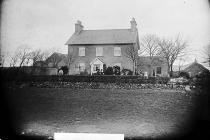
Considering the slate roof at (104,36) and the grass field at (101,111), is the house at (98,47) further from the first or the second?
the grass field at (101,111)

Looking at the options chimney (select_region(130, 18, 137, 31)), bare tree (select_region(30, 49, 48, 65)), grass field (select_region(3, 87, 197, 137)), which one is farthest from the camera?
bare tree (select_region(30, 49, 48, 65))

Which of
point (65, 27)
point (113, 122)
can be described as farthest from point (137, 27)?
point (113, 122)

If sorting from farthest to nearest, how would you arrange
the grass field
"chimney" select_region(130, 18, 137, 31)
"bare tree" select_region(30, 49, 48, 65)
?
"bare tree" select_region(30, 49, 48, 65)
"chimney" select_region(130, 18, 137, 31)
the grass field

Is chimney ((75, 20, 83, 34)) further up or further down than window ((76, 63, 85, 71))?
further up

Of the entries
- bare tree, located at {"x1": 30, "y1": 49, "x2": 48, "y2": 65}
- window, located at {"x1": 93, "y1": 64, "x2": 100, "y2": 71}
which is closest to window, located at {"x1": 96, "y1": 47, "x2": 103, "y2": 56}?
window, located at {"x1": 93, "y1": 64, "x2": 100, "y2": 71}

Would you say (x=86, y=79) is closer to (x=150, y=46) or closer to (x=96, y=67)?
(x=96, y=67)

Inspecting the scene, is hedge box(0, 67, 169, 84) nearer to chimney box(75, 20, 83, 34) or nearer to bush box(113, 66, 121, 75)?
bush box(113, 66, 121, 75)
